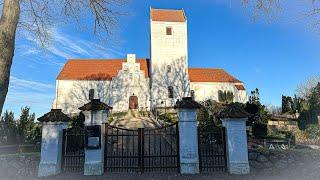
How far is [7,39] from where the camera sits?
7.64m

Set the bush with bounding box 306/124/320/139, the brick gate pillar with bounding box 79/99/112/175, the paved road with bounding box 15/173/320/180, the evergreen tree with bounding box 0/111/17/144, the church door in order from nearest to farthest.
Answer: the paved road with bounding box 15/173/320/180 < the brick gate pillar with bounding box 79/99/112/175 < the evergreen tree with bounding box 0/111/17/144 < the bush with bounding box 306/124/320/139 < the church door

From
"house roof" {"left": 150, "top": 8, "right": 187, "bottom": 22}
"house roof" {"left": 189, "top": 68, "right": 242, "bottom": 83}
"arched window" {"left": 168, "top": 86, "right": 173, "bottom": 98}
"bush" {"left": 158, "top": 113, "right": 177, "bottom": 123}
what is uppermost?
"house roof" {"left": 150, "top": 8, "right": 187, "bottom": 22}

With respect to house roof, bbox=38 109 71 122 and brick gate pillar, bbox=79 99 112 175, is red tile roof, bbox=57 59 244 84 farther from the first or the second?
brick gate pillar, bbox=79 99 112 175

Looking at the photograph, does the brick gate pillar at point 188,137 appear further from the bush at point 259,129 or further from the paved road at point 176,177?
the bush at point 259,129

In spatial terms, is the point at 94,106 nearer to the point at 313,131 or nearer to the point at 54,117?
the point at 54,117

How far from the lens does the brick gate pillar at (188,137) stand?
34.5ft

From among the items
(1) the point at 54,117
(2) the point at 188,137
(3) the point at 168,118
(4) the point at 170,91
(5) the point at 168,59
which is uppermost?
(5) the point at 168,59

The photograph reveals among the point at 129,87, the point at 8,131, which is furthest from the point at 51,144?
the point at 129,87

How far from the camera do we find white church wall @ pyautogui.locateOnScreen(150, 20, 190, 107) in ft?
140

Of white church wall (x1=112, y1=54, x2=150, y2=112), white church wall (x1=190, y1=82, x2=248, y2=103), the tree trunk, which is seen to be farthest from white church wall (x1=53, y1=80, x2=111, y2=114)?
the tree trunk

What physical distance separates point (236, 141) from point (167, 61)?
32.5 meters

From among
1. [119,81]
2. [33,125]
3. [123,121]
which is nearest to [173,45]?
[119,81]

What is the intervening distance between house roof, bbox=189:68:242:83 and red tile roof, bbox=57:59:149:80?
21.5ft

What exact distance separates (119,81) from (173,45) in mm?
8116
